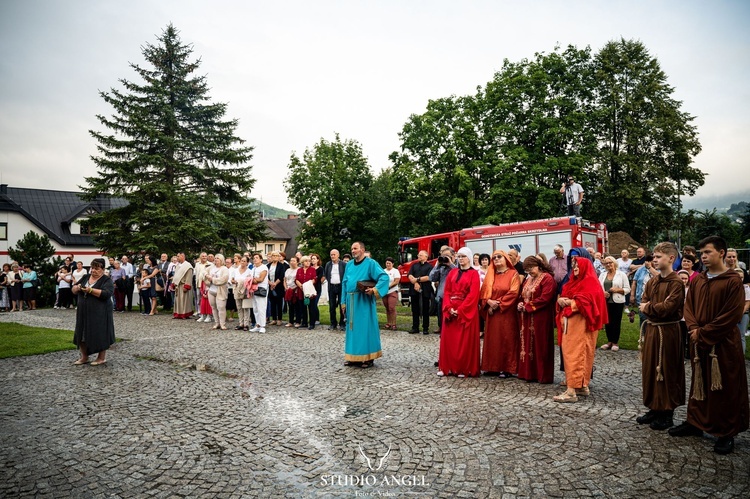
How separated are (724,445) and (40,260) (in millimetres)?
26526

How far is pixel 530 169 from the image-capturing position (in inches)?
1180

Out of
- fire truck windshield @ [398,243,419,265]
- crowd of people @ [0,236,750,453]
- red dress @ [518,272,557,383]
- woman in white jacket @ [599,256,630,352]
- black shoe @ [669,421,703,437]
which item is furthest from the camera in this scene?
fire truck windshield @ [398,243,419,265]

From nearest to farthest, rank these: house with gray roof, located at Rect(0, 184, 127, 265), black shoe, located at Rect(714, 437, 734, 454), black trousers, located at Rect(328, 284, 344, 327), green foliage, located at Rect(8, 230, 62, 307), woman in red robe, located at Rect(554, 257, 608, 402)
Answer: black shoe, located at Rect(714, 437, 734, 454), woman in red robe, located at Rect(554, 257, 608, 402), black trousers, located at Rect(328, 284, 344, 327), green foliage, located at Rect(8, 230, 62, 307), house with gray roof, located at Rect(0, 184, 127, 265)

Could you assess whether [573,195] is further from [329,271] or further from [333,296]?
[333,296]

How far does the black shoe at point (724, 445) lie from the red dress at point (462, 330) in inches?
138

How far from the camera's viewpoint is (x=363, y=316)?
8.55m

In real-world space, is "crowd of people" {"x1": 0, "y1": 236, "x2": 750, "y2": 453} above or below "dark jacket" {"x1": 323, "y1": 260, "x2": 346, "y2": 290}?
below

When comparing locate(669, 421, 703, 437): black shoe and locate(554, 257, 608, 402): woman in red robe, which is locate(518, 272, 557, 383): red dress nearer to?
locate(554, 257, 608, 402): woman in red robe

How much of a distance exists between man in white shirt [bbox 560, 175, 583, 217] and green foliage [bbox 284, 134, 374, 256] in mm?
24394

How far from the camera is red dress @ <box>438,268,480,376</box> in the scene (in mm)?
7719

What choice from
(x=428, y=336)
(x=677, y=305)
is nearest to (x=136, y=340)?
(x=428, y=336)

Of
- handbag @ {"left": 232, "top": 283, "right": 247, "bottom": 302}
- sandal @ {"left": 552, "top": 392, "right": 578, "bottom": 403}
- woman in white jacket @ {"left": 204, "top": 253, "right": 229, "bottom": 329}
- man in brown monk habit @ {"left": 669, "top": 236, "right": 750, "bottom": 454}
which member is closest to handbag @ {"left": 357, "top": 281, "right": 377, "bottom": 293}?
sandal @ {"left": 552, "top": 392, "right": 578, "bottom": 403}

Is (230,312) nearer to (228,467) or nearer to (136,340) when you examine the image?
(136,340)

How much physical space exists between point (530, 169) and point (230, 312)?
2056 centimetres
